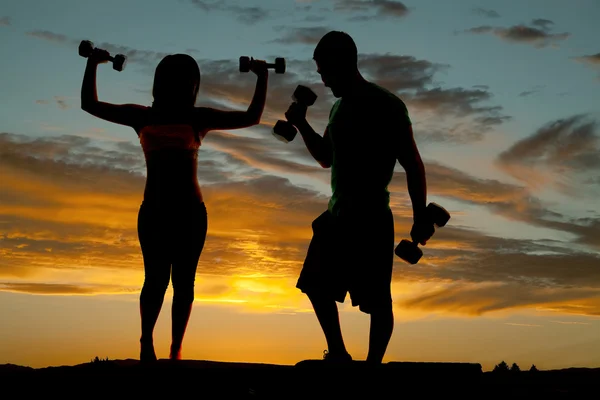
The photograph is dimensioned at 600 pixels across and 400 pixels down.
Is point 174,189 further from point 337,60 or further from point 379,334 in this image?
point 379,334

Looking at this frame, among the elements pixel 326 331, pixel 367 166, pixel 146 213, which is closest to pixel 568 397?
pixel 326 331

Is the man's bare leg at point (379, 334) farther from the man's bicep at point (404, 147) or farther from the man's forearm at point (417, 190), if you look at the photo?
the man's bicep at point (404, 147)

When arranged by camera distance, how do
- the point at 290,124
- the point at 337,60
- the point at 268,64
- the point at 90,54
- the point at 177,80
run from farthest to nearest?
the point at 90,54 < the point at 268,64 < the point at 177,80 < the point at 290,124 < the point at 337,60

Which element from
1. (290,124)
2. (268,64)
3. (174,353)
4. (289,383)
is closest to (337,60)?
(290,124)

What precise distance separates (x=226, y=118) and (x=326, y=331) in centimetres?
228

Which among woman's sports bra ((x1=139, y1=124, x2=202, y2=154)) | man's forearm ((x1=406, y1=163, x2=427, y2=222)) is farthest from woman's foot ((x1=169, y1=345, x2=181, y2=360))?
man's forearm ((x1=406, y1=163, x2=427, y2=222))

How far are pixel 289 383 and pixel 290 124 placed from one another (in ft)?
7.27

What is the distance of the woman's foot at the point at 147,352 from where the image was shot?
7670 millimetres

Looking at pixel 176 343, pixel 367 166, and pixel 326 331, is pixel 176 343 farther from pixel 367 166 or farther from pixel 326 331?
pixel 367 166

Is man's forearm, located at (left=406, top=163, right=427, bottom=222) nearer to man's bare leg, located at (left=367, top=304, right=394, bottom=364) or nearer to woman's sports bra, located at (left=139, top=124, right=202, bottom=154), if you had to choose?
man's bare leg, located at (left=367, top=304, right=394, bottom=364)

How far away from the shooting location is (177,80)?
791cm

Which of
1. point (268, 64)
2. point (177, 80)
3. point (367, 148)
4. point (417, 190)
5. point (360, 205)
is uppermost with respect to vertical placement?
point (268, 64)

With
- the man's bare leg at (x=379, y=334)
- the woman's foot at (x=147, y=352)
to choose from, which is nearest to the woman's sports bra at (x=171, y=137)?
the woman's foot at (x=147, y=352)

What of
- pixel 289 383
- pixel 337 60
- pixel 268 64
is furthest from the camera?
pixel 268 64
